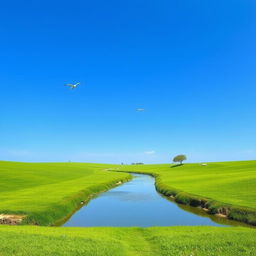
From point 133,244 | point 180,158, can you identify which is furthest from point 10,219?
point 180,158

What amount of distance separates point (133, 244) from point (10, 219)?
1591 centimetres

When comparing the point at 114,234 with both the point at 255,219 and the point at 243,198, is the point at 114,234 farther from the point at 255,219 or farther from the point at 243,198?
the point at 243,198

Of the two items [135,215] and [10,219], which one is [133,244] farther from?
[135,215]

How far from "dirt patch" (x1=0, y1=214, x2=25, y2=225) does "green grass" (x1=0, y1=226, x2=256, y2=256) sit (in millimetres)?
8264

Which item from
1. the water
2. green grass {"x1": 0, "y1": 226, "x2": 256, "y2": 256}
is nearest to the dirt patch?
the water

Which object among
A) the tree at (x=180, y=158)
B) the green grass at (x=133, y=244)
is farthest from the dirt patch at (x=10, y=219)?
the tree at (x=180, y=158)

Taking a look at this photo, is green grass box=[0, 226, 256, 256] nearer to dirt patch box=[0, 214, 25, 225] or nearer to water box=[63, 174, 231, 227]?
dirt patch box=[0, 214, 25, 225]

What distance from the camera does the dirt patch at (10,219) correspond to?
28144 mm

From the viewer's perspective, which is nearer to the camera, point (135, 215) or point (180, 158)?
point (135, 215)


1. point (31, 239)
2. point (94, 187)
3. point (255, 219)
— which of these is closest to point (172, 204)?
point (255, 219)

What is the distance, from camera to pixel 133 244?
1934cm

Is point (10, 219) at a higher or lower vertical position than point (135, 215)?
higher

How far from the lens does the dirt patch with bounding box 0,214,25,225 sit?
28.1m

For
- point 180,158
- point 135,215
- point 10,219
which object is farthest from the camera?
point 180,158
